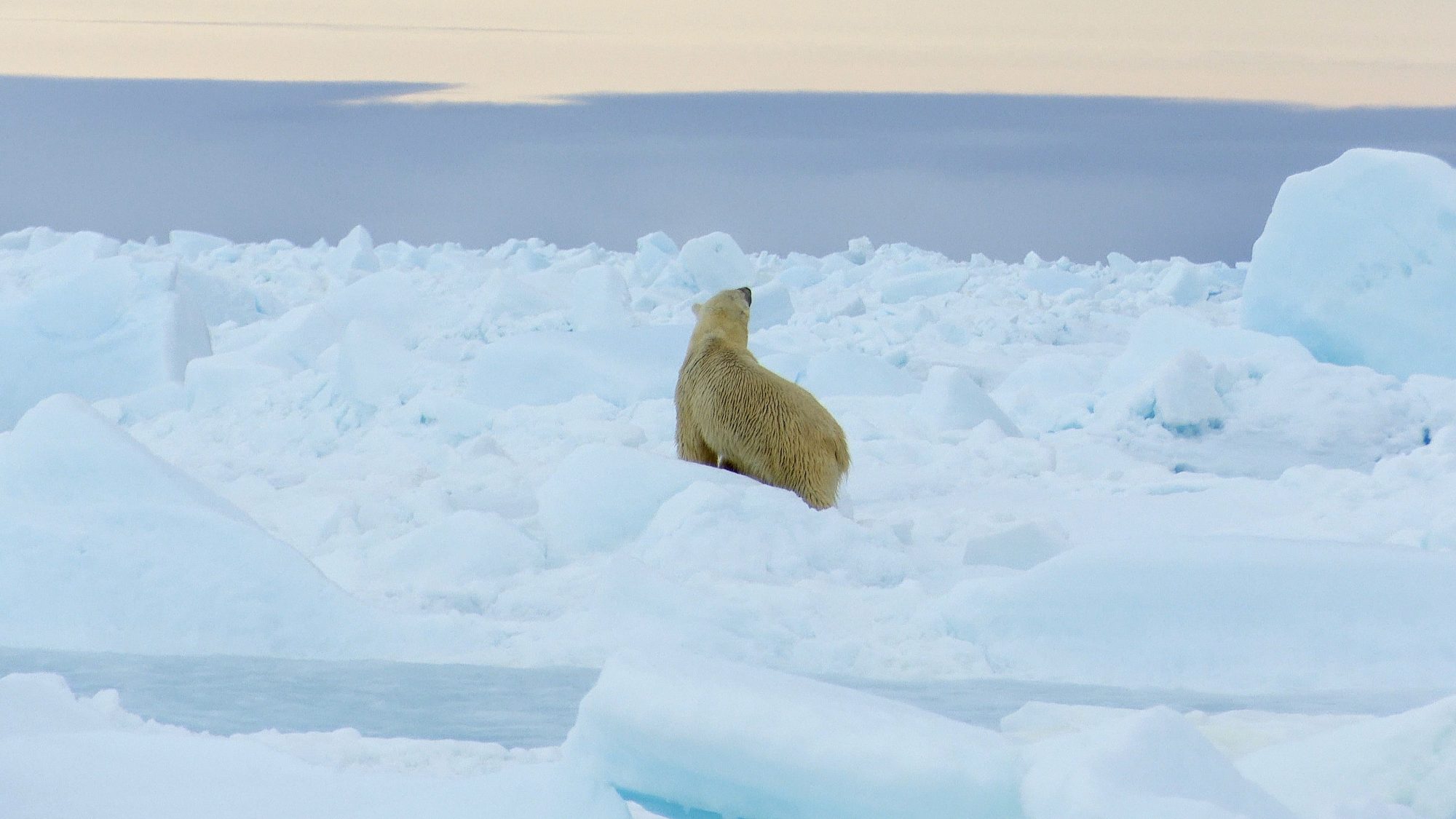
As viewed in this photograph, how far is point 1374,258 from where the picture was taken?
9.06 m

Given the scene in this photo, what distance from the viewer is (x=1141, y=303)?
1734 cm

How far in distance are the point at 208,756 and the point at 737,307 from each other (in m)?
3.55

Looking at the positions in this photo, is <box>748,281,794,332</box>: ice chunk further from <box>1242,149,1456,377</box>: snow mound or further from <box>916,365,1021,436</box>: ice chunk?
<box>916,365,1021,436</box>: ice chunk

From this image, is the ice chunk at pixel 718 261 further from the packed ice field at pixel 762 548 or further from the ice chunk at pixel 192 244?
the ice chunk at pixel 192 244

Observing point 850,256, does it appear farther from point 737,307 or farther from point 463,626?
point 463,626

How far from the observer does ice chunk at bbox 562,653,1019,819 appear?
1678 mm

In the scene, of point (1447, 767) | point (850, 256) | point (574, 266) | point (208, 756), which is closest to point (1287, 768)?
point (1447, 767)

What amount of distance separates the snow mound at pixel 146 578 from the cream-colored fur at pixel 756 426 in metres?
1.62

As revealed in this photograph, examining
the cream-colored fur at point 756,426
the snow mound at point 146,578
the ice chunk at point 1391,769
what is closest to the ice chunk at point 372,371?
the cream-colored fur at point 756,426

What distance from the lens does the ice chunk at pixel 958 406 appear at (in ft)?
24.2

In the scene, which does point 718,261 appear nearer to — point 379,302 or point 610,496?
point 379,302

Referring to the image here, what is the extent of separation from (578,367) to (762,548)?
14.1ft

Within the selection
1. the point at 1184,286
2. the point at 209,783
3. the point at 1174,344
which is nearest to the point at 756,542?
the point at 209,783

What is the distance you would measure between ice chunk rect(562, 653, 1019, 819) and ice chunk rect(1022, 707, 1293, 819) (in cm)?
7
